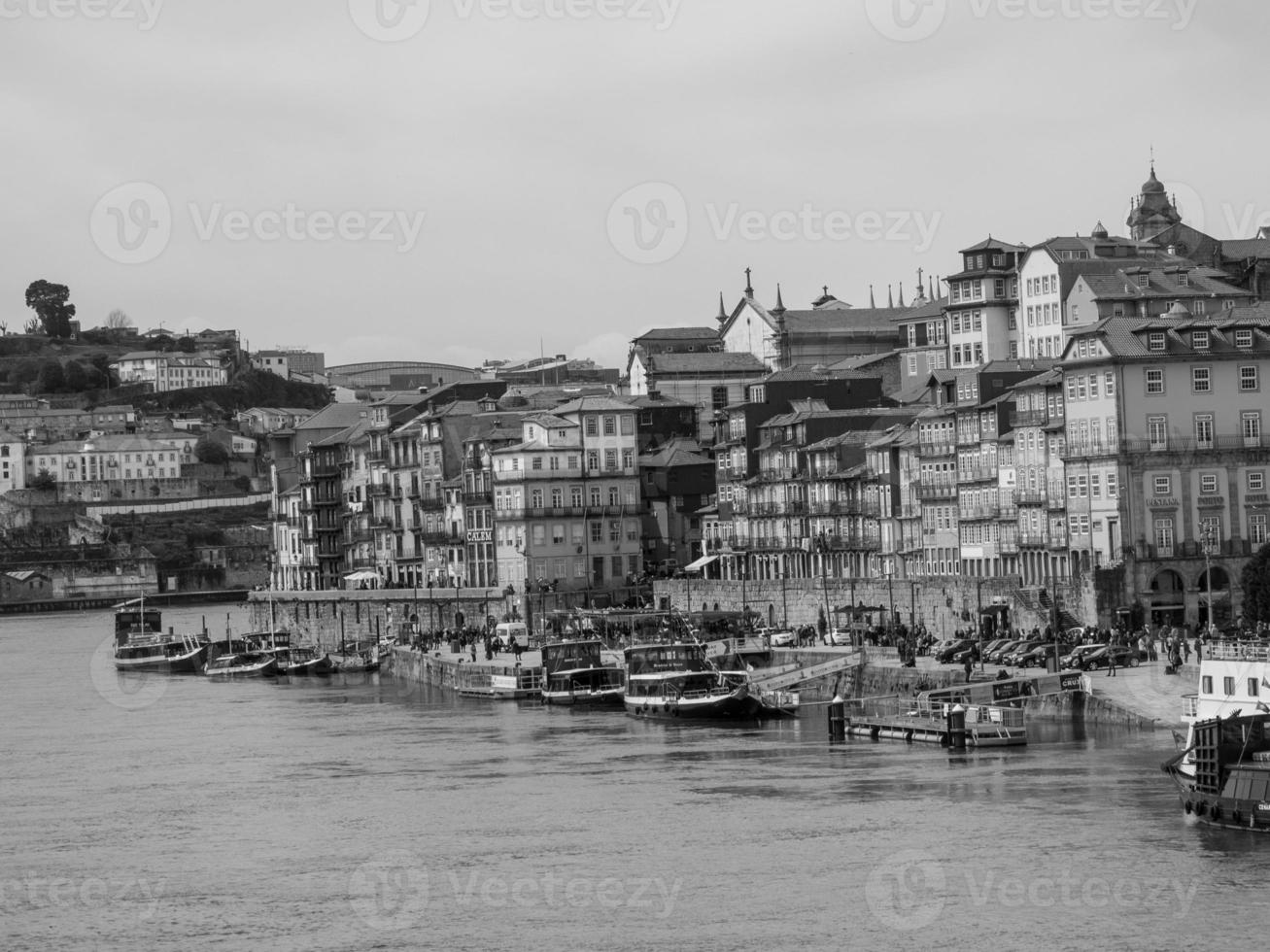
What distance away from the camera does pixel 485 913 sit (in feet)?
171

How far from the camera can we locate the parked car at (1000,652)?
8556 cm

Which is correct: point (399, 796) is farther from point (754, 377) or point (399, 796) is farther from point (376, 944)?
point (754, 377)

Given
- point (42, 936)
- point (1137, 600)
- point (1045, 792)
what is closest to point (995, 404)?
point (1137, 600)

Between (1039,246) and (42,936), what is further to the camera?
(1039,246)

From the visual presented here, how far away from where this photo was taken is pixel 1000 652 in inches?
3413

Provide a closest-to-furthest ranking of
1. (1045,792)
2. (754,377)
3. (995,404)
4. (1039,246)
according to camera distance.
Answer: (1045,792) → (995,404) → (1039,246) → (754,377)

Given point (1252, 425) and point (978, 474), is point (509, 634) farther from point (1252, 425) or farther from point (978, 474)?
point (1252, 425)

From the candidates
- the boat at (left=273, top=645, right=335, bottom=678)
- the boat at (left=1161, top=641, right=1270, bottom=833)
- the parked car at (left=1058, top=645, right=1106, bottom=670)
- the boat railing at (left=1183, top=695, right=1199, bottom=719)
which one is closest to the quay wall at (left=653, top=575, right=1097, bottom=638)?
the parked car at (left=1058, top=645, right=1106, bottom=670)

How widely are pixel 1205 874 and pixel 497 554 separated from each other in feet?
295

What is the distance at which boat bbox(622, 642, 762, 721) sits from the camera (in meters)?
88.2
